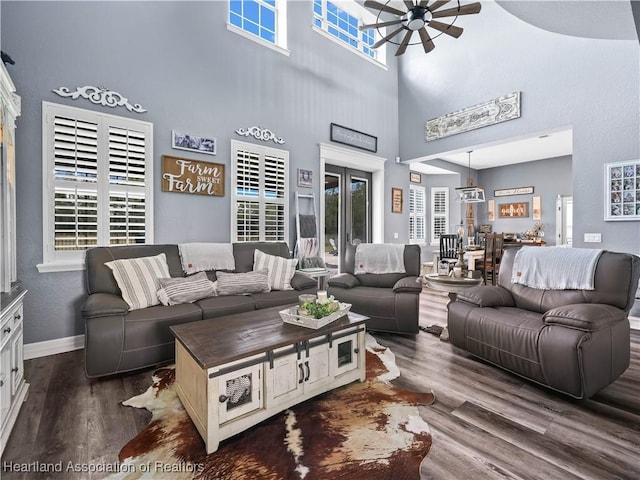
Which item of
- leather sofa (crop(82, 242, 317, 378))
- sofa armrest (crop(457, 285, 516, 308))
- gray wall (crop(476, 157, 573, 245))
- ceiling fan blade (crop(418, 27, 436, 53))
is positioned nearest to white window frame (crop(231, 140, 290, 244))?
leather sofa (crop(82, 242, 317, 378))

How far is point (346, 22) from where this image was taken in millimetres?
5477

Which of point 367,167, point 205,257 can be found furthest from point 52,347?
Answer: point 367,167

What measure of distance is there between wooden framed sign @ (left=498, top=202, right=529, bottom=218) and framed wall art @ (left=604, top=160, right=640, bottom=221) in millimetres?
4801

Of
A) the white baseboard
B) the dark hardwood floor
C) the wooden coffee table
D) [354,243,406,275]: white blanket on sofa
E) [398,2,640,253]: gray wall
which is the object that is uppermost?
[398,2,640,253]: gray wall

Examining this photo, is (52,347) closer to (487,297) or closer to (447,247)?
(487,297)

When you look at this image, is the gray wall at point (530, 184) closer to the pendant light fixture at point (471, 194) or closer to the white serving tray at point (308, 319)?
the pendant light fixture at point (471, 194)

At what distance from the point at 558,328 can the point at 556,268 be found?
824mm

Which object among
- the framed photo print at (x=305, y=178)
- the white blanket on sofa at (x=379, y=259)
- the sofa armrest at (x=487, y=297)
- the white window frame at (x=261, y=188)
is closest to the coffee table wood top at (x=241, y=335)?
the sofa armrest at (x=487, y=297)

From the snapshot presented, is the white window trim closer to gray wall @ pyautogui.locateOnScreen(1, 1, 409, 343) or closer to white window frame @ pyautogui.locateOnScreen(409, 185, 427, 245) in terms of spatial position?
white window frame @ pyautogui.locateOnScreen(409, 185, 427, 245)

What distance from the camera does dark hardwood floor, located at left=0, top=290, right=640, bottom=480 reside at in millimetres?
1511

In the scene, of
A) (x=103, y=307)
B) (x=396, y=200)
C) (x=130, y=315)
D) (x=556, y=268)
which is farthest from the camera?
(x=396, y=200)

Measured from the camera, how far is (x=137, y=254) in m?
3.10

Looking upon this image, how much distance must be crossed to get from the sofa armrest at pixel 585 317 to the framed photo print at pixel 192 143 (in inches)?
150

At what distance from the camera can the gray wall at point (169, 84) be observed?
287 centimetres
